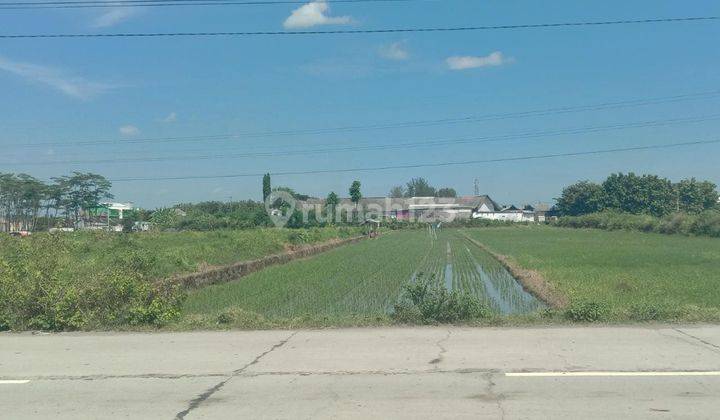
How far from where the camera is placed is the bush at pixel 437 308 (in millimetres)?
10797

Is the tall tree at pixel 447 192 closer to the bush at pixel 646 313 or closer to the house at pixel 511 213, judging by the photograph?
the house at pixel 511 213

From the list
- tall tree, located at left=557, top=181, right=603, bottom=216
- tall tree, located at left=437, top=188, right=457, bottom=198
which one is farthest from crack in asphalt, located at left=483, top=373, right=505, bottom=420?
tall tree, located at left=437, top=188, right=457, bottom=198

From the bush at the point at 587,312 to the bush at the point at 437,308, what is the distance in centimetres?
146

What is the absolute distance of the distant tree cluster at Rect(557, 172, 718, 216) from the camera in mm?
89062

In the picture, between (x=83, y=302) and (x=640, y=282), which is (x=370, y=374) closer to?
(x=83, y=302)

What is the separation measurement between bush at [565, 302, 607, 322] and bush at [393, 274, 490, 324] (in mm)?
1461

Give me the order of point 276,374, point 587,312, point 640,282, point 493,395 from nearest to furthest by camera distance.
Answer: point 493,395 < point 276,374 < point 587,312 < point 640,282

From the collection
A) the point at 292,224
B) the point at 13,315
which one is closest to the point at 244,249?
the point at 13,315

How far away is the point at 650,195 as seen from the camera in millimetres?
91938

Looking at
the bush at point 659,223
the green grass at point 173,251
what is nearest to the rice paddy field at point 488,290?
the green grass at point 173,251

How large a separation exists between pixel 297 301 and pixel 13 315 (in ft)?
26.0

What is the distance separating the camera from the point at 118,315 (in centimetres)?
1106

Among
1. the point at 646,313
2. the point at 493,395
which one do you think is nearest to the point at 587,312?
the point at 646,313

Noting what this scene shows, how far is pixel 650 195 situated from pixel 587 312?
9073cm
